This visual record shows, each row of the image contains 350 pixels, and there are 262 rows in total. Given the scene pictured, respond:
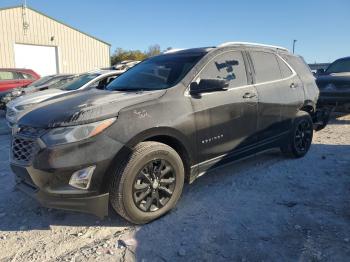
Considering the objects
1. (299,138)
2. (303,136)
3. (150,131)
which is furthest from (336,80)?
(150,131)

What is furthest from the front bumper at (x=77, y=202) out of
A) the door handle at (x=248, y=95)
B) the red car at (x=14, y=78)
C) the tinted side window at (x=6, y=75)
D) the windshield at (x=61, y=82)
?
the tinted side window at (x=6, y=75)

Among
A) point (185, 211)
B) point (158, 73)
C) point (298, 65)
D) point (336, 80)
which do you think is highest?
point (298, 65)

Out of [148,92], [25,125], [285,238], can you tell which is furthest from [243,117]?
[25,125]

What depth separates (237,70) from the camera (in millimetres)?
4777

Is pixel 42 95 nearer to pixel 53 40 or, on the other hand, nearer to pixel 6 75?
pixel 6 75

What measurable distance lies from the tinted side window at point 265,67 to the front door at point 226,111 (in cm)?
29

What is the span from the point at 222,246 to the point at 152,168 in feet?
3.44

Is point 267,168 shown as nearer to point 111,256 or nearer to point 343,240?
point 343,240

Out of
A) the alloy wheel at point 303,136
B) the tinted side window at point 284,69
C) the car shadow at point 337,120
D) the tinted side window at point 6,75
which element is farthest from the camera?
the tinted side window at point 6,75

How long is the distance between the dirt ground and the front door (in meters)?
0.61

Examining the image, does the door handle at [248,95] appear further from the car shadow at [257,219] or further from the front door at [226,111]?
the car shadow at [257,219]

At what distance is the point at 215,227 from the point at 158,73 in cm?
206

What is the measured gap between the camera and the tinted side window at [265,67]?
5.10 m

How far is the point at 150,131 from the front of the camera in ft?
11.9
